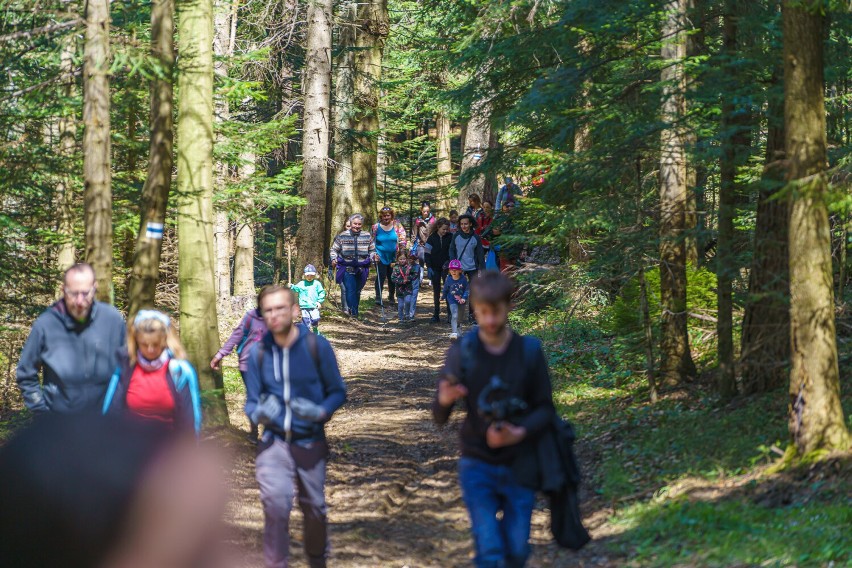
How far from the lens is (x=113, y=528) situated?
500cm

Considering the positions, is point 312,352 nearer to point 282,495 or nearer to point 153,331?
point 282,495

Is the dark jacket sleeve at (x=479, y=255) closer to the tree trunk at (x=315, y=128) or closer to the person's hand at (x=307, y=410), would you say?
the tree trunk at (x=315, y=128)

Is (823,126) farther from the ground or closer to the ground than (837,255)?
farther from the ground

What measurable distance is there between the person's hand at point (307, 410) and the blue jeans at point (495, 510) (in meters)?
1.10

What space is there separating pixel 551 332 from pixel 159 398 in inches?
480

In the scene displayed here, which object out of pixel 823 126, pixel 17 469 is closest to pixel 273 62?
pixel 823 126

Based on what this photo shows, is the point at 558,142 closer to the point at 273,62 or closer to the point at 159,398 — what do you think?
the point at 159,398

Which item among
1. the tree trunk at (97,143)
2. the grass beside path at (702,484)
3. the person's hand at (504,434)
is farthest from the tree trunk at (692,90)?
the tree trunk at (97,143)

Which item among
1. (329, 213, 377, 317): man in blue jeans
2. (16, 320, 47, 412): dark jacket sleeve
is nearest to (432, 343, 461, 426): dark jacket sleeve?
(16, 320, 47, 412): dark jacket sleeve

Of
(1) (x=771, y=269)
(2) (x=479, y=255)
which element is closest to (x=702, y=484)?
(1) (x=771, y=269)

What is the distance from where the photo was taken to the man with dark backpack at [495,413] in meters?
5.06

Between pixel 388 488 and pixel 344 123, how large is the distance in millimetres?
17219

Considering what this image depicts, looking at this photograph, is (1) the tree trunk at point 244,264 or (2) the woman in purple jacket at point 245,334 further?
(1) the tree trunk at point 244,264

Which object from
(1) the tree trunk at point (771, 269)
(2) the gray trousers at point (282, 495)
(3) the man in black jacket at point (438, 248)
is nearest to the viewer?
(2) the gray trousers at point (282, 495)
